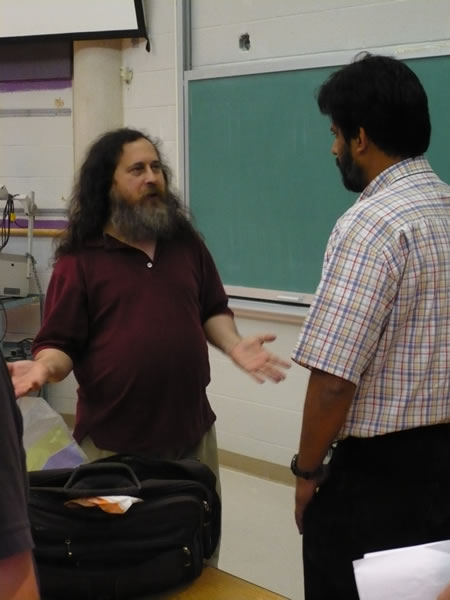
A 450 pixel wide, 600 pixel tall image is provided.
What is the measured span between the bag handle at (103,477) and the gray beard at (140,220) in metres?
0.72

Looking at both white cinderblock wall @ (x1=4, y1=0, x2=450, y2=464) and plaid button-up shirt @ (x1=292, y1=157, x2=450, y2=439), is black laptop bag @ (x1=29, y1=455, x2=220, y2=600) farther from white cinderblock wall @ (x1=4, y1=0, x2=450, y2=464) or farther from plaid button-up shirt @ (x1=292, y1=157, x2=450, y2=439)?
white cinderblock wall @ (x1=4, y1=0, x2=450, y2=464)

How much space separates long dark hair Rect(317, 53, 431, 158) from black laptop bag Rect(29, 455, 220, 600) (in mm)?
823

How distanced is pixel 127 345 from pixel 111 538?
23.8 inches

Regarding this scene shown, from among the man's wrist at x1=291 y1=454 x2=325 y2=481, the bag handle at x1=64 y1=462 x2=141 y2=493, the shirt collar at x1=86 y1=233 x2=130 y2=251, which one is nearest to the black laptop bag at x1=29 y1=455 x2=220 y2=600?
the bag handle at x1=64 y1=462 x2=141 y2=493

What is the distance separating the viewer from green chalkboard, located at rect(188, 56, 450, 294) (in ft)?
9.26

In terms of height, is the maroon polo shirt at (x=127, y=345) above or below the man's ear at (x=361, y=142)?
below

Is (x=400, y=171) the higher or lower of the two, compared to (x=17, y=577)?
higher

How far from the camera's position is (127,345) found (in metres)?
1.64

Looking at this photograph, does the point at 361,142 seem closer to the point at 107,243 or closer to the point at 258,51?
the point at 107,243

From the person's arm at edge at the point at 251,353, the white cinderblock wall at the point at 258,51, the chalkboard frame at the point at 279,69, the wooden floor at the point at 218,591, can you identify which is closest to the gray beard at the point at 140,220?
the person's arm at edge at the point at 251,353

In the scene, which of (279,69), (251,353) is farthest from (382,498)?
(279,69)

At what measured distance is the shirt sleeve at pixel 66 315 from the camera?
1630 millimetres

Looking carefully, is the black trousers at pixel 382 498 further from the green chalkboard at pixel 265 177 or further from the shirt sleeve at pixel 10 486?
the green chalkboard at pixel 265 177

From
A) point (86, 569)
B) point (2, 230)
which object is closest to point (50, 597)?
point (86, 569)
